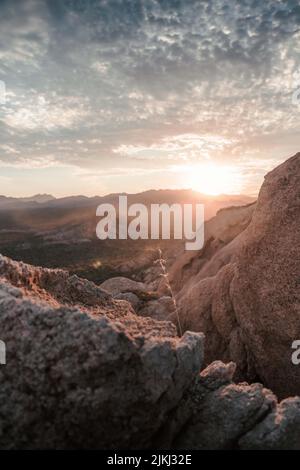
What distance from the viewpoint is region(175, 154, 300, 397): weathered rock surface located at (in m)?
11.7

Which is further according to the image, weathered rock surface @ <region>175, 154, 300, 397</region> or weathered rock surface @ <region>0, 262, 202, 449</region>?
weathered rock surface @ <region>175, 154, 300, 397</region>

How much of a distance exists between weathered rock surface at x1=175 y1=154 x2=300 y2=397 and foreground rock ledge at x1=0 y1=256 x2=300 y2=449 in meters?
4.63

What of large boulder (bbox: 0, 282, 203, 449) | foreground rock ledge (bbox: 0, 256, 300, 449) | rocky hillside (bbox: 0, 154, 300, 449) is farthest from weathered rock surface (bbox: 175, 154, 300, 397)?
large boulder (bbox: 0, 282, 203, 449)

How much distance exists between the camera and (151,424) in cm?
634

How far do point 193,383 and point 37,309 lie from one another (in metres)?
3.04

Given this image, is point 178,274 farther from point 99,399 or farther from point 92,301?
point 99,399

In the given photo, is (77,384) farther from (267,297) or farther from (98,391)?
(267,297)

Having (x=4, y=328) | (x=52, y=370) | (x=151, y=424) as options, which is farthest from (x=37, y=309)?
(x=151, y=424)

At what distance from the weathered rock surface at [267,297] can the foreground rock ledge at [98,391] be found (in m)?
4.63

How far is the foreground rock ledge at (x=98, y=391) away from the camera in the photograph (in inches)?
235

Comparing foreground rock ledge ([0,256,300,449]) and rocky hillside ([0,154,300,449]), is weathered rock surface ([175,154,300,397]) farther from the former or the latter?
foreground rock ledge ([0,256,300,449])

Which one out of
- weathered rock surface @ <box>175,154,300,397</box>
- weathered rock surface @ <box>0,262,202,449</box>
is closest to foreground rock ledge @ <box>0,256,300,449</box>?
weathered rock surface @ <box>0,262,202,449</box>

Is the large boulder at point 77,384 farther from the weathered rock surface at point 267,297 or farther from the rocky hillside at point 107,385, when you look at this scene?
the weathered rock surface at point 267,297

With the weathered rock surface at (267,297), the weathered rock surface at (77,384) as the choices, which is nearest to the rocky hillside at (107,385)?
the weathered rock surface at (77,384)
